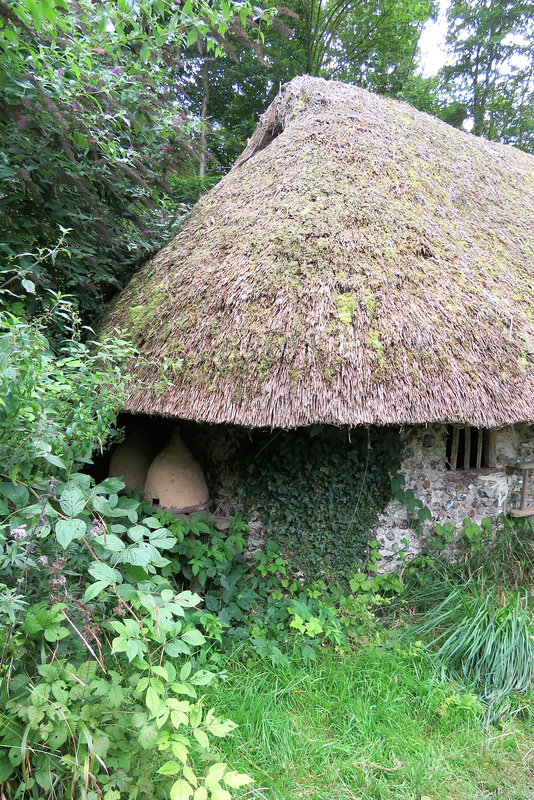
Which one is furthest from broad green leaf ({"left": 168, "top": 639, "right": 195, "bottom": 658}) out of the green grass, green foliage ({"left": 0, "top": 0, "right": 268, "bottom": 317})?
green foliage ({"left": 0, "top": 0, "right": 268, "bottom": 317})

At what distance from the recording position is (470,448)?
13.4ft

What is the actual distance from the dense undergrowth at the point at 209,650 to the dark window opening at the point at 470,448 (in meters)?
0.60

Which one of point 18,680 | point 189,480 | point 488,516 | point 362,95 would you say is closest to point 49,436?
point 18,680

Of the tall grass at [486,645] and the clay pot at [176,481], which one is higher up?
the clay pot at [176,481]

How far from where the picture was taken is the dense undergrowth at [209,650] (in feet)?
4.83

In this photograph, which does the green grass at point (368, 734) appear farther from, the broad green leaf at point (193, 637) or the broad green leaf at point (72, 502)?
the broad green leaf at point (72, 502)

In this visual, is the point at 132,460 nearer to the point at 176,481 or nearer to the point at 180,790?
the point at 176,481

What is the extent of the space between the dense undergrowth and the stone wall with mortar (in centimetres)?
18

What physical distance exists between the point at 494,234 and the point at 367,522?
10.1 ft

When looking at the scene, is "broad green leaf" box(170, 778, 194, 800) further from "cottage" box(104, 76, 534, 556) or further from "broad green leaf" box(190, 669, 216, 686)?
"cottage" box(104, 76, 534, 556)

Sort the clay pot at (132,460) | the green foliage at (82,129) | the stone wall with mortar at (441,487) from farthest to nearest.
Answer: the clay pot at (132,460) < the stone wall with mortar at (441,487) < the green foliage at (82,129)

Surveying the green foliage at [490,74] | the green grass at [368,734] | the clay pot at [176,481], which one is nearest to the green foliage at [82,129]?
the clay pot at [176,481]

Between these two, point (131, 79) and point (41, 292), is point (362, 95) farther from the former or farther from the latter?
point (41, 292)

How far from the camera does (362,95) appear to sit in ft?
15.7
